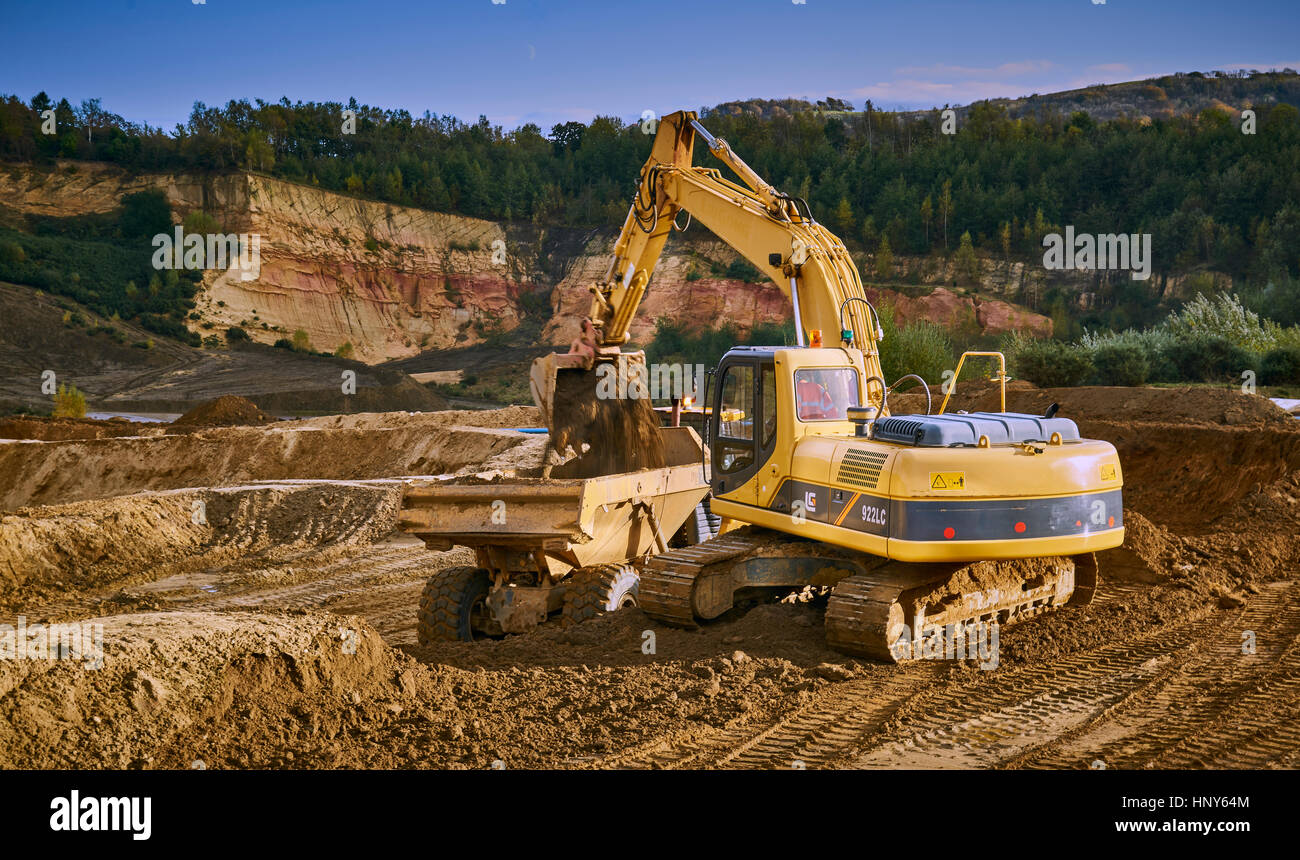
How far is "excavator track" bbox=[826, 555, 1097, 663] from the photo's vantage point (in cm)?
670

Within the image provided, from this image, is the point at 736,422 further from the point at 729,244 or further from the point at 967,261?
the point at 967,261

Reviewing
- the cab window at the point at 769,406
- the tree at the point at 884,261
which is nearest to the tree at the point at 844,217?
the tree at the point at 884,261

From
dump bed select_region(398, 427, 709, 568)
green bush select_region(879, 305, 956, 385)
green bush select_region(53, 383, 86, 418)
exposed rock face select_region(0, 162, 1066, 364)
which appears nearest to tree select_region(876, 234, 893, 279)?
exposed rock face select_region(0, 162, 1066, 364)

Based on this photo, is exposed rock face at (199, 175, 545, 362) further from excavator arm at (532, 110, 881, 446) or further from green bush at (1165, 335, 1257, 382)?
excavator arm at (532, 110, 881, 446)

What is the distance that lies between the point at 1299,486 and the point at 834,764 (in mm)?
9748

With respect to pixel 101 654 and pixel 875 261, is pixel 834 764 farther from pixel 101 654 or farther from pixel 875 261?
pixel 875 261

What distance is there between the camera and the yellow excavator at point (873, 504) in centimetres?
662

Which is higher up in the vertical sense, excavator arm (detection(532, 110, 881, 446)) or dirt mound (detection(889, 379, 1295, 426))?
excavator arm (detection(532, 110, 881, 446))

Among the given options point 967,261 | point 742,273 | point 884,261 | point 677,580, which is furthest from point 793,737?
point 967,261

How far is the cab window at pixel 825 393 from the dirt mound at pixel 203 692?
3.41m

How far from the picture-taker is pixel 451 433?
66.0 feet

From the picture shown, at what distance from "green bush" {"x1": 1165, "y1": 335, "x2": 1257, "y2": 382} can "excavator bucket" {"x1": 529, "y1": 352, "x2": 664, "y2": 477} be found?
665 inches

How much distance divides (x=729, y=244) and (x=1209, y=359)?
16.6 m

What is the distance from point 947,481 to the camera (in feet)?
21.5
